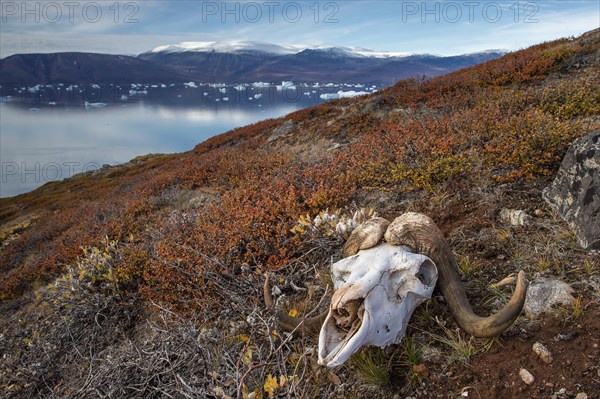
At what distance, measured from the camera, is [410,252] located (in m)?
3.35

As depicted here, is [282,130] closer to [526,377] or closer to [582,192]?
[582,192]

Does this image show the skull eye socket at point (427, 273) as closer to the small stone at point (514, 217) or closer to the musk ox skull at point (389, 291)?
the musk ox skull at point (389, 291)

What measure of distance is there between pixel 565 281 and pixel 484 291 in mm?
769

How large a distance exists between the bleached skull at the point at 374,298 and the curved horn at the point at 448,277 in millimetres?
100

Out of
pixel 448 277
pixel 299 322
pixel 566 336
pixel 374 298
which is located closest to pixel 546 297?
pixel 566 336

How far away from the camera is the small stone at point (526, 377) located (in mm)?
2578

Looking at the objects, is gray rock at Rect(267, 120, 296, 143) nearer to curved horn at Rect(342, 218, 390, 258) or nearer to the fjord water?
curved horn at Rect(342, 218, 390, 258)

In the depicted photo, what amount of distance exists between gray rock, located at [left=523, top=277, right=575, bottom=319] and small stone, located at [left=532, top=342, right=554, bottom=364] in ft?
1.20

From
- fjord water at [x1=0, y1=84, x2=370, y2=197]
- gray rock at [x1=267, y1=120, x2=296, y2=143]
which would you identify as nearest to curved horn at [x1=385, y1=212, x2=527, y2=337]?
gray rock at [x1=267, y1=120, x2=296, y2=143]

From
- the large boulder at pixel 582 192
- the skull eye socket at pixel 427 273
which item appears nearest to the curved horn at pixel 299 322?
the skull eye socket at pixel 427 273

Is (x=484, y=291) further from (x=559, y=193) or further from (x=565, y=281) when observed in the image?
(x=559, y=193)

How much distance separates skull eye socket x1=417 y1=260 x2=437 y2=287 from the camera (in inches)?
127

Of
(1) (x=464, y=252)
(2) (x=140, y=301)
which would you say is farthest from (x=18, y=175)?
(1) (x=464, y=252)

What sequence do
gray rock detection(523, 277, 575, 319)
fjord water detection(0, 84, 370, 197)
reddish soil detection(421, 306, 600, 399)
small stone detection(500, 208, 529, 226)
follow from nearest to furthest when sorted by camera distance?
reddish soil detection(421, 306, 600, 399)
gray rock detection(523, 277, 575, 319)
small stone detection(500, 208, 529, 226)
fjord water detection(0, 84, 370, 197)
